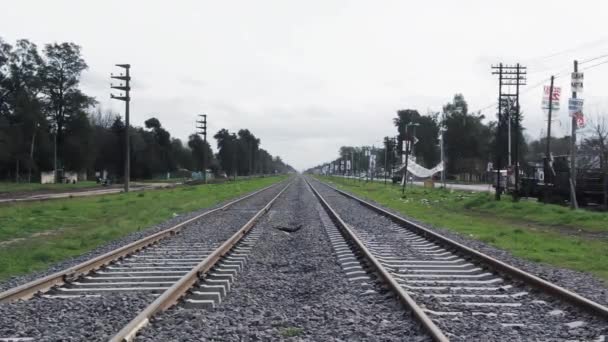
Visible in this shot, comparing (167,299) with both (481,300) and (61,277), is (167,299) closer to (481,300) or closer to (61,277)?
(61,277)

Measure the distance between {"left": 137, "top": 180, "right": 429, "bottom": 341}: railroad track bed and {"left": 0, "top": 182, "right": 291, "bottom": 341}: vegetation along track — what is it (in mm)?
505

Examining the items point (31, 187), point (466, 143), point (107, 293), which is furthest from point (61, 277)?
point (466, 143)

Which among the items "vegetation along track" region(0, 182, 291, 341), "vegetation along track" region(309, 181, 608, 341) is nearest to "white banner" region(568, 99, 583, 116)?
"vegetation along track" region(309, 181, 608, 341)

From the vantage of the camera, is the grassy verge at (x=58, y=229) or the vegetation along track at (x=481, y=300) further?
the grassy verge at (x=58, y=229)

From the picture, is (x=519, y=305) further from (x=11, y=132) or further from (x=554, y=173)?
(x=11, y=132)

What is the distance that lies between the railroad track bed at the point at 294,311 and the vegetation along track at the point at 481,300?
379 millimetres

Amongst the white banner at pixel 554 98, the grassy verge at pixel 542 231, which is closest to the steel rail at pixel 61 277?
the grassy verge at pixel 542 231

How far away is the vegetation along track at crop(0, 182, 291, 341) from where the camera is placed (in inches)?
264

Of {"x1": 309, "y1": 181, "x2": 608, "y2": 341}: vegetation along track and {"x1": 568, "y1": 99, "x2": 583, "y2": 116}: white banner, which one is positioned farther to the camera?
{"x1": 568, "y1": 99, "x2": 583, "y2": 116}: white banner

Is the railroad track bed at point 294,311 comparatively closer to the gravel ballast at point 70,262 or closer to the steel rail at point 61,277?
the steel rail at point 61,277

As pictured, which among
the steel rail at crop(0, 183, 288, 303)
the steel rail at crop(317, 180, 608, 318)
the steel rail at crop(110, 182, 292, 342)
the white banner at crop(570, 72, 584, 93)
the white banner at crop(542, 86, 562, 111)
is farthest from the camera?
the white banner at crop(542, 86, 562, 111)

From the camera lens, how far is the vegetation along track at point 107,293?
670 centimetres

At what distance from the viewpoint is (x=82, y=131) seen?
80.8 m

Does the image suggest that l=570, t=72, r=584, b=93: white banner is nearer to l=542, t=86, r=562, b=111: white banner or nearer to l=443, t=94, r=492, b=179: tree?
l=542, t=86, r=562, b=111: white banner
